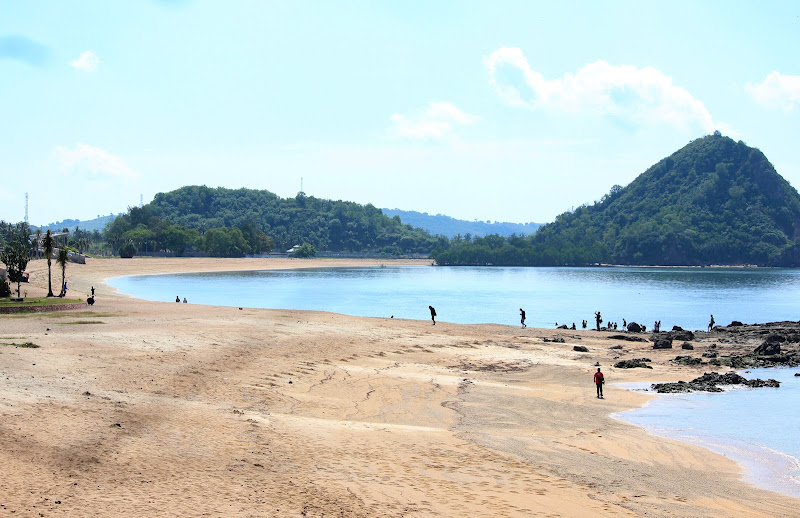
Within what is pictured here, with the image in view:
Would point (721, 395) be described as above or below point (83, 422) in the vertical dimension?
below

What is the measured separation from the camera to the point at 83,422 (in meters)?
13.3

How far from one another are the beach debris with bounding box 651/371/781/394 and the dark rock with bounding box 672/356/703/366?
3752 millimetres

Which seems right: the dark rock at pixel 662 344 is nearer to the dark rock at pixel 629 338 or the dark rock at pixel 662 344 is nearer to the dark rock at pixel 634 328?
the dark rock at pixel 629 338

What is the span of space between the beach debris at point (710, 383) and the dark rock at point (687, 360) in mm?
3752

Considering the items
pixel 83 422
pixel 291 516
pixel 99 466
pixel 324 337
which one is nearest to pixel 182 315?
pixel 324 337

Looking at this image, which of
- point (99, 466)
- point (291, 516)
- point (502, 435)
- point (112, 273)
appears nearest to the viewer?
point (291, 516)

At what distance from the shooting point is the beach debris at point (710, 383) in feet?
84.3

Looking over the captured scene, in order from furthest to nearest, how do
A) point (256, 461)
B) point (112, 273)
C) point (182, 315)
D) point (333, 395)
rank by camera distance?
point (112, 273)
point (182, 315)
point (333, 395)
point (256, 461)

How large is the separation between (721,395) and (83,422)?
22.1m

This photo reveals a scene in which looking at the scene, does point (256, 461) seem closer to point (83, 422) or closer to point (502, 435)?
point (83, 422)

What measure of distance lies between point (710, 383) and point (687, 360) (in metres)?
6.64

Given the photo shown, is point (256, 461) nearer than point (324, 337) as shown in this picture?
Yes

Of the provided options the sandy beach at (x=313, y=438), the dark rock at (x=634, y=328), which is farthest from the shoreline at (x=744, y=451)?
the dark rock at (x=634, y=328)

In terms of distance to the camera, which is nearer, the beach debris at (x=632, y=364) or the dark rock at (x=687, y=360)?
the beach debris at (x=632, y=364)
